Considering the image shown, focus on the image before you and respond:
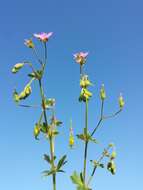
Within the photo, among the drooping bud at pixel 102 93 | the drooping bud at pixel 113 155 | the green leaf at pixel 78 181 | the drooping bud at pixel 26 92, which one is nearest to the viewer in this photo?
the green leaf at pixel 78 181

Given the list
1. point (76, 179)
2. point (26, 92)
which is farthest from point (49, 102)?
point (76, 179)

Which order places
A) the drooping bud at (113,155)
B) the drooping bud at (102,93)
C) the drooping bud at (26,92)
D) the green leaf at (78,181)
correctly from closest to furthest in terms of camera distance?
the green leaf at (78,181)
the drooping bud at (26,92)
the drooping bud at (113,155)
the drooping bud at (102,93)

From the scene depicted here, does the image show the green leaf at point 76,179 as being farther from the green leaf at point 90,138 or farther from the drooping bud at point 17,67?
the drooping bud at point 17,67

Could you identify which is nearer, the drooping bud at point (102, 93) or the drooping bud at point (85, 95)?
the drooping bud at point (85, 95)

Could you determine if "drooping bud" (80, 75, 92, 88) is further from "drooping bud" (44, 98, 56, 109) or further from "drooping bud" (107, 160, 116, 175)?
"drooping bud" (107, 160, 116, 175)

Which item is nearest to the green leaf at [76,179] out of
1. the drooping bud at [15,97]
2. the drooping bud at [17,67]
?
the drooping bud at [15,97]

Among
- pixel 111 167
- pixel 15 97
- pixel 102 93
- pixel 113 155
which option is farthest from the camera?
pixel 102 93

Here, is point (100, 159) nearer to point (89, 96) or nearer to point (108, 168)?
point (108, 168)

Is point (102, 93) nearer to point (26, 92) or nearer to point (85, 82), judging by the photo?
point (85, 82)

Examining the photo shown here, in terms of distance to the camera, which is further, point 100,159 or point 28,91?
point 100,159

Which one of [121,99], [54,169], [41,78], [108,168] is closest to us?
[54,169]

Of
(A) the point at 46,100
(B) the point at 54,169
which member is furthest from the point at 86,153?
(A) the point at 46,100
